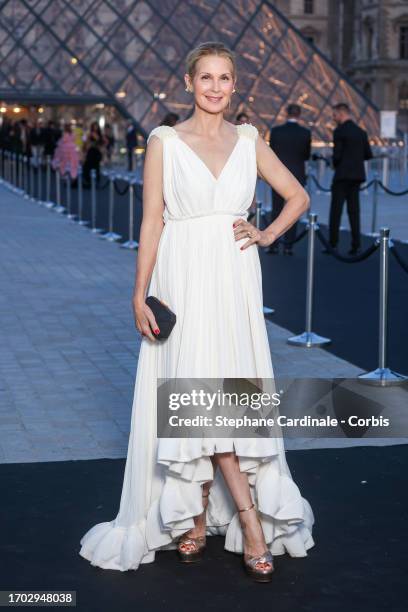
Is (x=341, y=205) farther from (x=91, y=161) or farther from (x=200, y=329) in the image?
(x=91, y=161)

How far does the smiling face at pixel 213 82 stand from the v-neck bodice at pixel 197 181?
0.43ft

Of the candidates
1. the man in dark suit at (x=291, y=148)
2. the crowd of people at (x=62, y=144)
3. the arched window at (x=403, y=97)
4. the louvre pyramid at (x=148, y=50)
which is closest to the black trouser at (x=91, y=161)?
the crowd of people at (x=62, y=144)

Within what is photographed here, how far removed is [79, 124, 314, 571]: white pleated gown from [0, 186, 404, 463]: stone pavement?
1.32 metres

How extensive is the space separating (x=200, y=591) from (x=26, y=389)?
9.98 feet

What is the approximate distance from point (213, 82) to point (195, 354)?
2.64 feet

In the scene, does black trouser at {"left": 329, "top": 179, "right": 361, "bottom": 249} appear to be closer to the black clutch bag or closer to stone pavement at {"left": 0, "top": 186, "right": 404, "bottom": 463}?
stone pavement at {"left": 0, "top": 186, "right": 404, "bottom": 463}

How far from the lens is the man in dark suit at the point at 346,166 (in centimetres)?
1319

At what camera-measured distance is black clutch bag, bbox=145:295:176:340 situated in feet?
12.9

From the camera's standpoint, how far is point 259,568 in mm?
3877

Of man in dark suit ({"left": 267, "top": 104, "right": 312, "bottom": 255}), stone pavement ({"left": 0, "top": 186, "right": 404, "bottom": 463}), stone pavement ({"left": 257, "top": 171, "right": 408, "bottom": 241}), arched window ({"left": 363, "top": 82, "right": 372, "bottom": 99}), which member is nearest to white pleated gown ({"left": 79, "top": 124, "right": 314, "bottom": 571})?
stone pavement ({"left": 0, "top": 186, "right": 404, "bottom": 463})

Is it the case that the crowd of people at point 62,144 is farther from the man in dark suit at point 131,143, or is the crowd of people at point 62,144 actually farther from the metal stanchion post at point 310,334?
the metal stanchion post at point 310,334

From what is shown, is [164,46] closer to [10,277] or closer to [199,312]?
[10,277]

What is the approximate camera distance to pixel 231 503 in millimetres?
4203

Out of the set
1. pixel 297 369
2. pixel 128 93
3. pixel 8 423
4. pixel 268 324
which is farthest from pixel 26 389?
pixel 128 93
